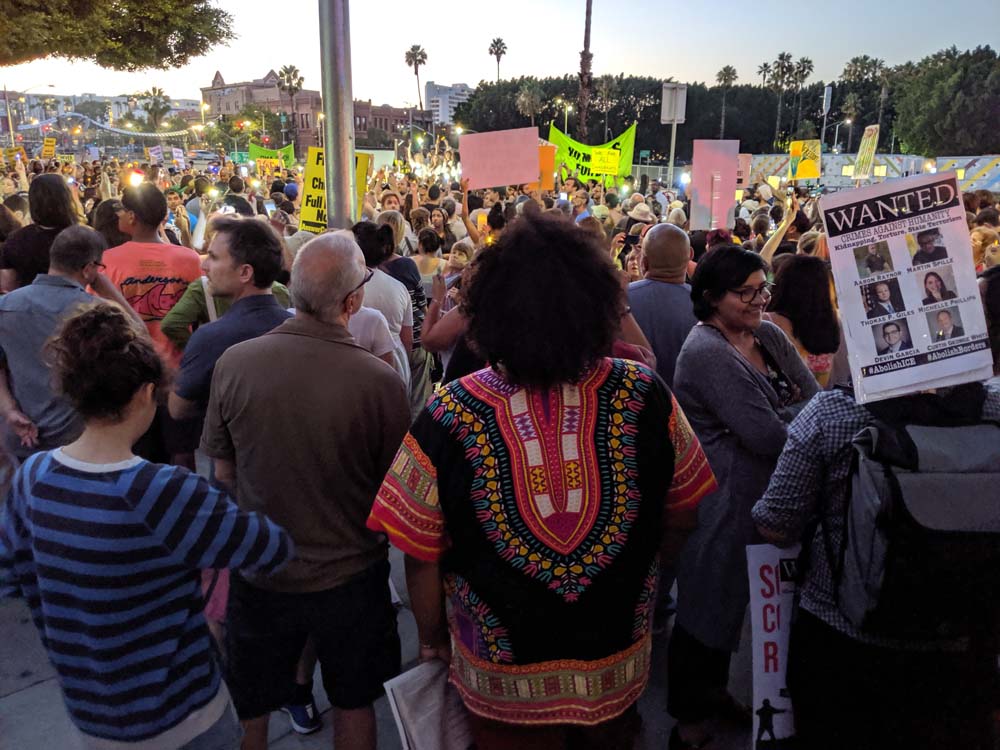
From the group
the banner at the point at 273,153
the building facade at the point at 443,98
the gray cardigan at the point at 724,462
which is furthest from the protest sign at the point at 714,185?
the building facade at the point at 443,98

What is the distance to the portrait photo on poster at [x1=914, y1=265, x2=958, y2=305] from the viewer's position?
5.75ft

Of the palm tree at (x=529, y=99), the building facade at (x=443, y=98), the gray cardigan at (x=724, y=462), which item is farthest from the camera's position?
the building facade at (x=443, y=98)

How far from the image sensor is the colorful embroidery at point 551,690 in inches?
68.5

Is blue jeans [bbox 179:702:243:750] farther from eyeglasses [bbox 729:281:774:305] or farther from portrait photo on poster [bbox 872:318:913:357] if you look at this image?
Result: eyeglasses [bbox 729:281:774:305]

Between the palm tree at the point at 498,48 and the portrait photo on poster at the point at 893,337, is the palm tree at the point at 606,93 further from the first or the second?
the portrait photo on poster at the point at 893,337

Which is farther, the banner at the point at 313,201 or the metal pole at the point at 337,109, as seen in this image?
the banner at the point at 313,201

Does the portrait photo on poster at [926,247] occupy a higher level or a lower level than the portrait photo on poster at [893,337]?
higher

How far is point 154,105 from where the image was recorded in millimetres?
96375

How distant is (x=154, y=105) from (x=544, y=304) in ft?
364

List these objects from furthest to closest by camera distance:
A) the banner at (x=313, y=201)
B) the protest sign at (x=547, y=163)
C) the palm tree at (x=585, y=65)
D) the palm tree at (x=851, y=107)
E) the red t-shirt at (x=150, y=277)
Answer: the palm tree at (x=851, y=107)
the palm tree at (x=585, y=65)
the protest sign at (x=547, y=163)
the banner at (x=313, y=201)
the red t-shirt at (x=150, y=277)

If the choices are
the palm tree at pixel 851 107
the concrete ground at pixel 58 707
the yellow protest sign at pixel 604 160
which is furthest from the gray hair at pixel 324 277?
the palm tree at pixel 851 107

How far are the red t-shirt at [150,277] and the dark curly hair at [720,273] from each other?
9.12 ft

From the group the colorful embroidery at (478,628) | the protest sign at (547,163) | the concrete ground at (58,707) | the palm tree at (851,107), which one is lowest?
the concrete ground at (58,707)

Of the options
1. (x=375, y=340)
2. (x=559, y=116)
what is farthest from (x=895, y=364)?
(x=559, y=116)
